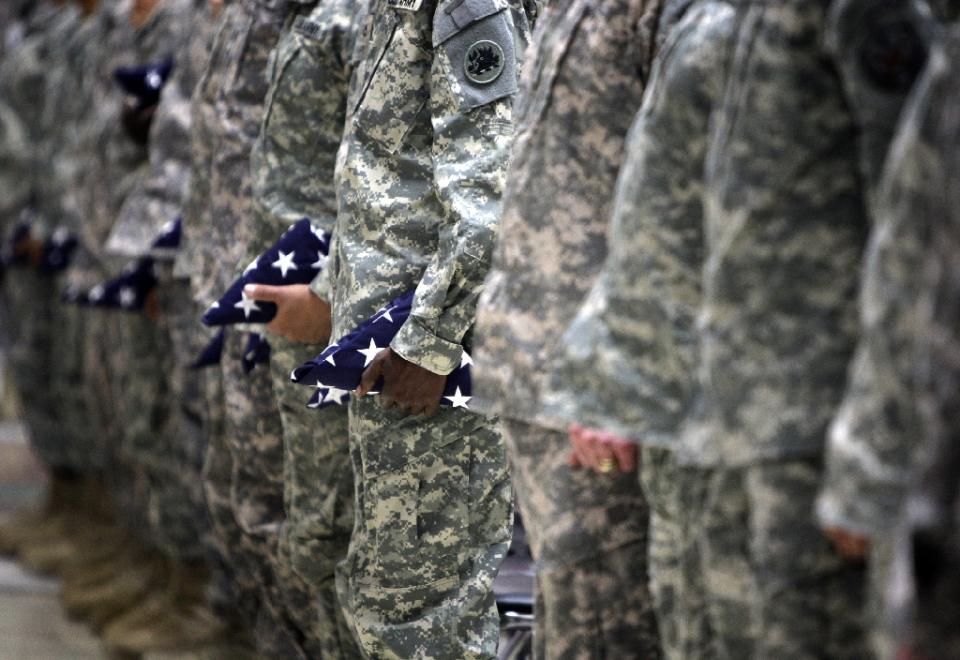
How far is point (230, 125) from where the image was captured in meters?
4.64

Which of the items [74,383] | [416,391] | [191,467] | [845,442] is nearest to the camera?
[845,442]

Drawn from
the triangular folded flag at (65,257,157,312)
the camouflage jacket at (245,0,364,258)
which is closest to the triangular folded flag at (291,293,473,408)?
the camouflage jacket at (245,0,364,258)

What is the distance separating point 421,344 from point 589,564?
0.72m

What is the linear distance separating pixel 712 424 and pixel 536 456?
2.53 ft

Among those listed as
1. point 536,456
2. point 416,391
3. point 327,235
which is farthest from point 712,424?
point 327,235

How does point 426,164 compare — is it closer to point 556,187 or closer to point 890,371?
point 556,187

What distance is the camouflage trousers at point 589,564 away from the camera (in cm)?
290

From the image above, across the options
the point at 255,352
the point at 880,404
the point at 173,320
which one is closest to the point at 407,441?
the point at 255,352

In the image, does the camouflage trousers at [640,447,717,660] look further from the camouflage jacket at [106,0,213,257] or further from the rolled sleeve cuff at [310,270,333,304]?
the camouflage jacket at [106,0,213,257]

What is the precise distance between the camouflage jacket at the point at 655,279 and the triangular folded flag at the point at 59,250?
4.96m

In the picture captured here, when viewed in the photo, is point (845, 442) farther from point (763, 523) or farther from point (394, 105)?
point (394, 105)

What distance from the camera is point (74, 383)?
297 inches

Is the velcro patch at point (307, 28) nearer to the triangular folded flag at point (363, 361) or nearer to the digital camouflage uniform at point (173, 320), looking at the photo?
the triangular folded flag at point (363, 361)

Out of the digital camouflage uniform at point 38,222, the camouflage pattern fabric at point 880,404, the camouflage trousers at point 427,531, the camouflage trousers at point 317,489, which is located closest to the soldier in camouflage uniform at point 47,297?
the digital camouflage uniform at point 38,222
